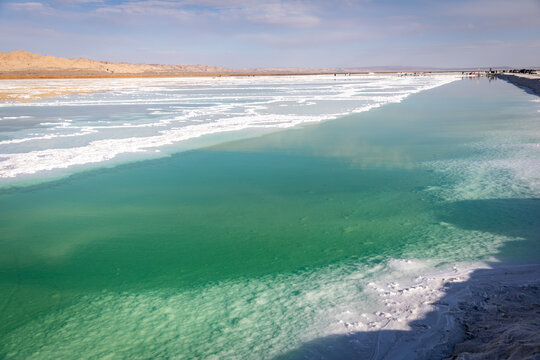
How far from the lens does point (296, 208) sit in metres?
5.91

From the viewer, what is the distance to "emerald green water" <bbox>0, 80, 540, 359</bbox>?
335cm

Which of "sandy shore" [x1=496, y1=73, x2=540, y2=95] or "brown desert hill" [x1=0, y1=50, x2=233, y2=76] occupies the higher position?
"brown desert hill" [x1=0, y1=50, x2=233, y2=76]

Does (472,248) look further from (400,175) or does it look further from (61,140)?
(61,140)

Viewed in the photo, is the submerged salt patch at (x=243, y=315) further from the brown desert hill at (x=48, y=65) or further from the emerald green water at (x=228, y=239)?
the brown desert hill at (x=48, y=65)

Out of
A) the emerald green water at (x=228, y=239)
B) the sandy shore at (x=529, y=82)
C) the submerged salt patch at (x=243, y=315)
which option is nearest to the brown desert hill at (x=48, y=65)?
the sandy shore at (x=529, y=82)

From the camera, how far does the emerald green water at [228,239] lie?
11.0ft

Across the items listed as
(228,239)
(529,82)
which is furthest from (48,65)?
(228,239)

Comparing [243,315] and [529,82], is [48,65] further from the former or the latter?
[243,315]

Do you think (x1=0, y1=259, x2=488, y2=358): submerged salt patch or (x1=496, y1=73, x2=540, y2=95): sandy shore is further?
(x1=496, y1=73, x2=540, y2=95): sandy shore

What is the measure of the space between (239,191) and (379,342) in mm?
4031

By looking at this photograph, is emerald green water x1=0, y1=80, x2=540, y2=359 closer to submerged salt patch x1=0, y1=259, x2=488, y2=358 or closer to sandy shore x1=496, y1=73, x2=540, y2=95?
submerged salt patch x1=0, y1=259, x2=488, y2=358

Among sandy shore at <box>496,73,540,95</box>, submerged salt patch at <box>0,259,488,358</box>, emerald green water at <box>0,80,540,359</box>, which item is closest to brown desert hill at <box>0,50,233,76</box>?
sandy shore at <box>496,73,540,95</box>

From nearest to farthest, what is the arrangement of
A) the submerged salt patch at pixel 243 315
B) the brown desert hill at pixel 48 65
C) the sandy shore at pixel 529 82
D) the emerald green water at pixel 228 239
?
the submerged salt patch at pixel 243 315
the emerald green water at pixel 228 239
the sandy shore at pixel 529 82
the brown desert hill at pixel 48 65

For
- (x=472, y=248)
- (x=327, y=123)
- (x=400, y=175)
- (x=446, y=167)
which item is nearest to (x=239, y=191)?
(x=400, y=175)
